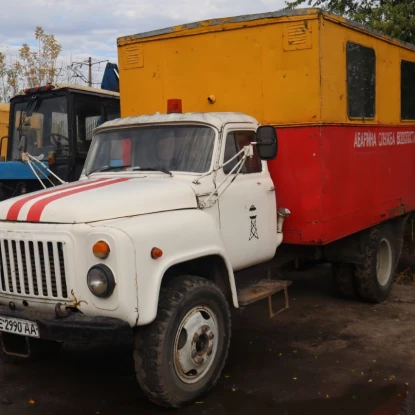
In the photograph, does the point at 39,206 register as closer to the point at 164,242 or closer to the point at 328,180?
the point at 164,242

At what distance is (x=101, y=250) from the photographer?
143 inches

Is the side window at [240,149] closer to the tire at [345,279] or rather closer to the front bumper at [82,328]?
the front bumper at [82,328]

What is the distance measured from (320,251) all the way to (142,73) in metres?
2.73

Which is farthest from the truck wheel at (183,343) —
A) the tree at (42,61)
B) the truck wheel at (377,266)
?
the tree at (42,61)

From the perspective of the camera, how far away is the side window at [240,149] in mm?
4934

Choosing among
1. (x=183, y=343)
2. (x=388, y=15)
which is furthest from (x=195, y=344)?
(x=388, y=15)

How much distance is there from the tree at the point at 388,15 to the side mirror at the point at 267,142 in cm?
714

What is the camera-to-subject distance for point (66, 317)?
3.74m

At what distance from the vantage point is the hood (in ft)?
12.7

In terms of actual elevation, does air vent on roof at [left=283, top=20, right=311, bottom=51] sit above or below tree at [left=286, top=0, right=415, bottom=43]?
below

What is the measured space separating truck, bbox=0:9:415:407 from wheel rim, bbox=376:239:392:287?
0.06ft

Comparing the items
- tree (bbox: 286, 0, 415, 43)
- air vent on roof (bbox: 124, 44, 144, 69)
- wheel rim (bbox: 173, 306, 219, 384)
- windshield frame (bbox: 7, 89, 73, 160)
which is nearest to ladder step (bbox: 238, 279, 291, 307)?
wheel rim (bbox: 173, 306, 219, 384)

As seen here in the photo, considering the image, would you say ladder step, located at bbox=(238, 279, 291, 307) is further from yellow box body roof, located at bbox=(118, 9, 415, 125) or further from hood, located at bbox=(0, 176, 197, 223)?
yellow box body roof, located at bbox=(118, 9, 415, 125)

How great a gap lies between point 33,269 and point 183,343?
1.19 metres
